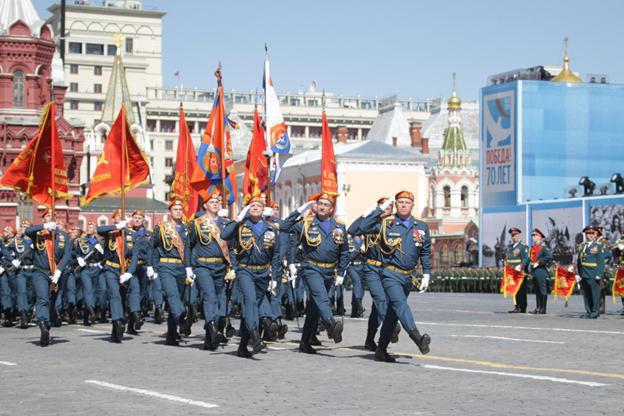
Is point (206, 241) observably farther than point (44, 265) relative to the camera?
No

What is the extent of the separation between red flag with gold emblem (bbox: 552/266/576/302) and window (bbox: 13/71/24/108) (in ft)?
186

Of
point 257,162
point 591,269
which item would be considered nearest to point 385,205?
point 591,269

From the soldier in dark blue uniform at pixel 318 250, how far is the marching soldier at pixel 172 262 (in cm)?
206

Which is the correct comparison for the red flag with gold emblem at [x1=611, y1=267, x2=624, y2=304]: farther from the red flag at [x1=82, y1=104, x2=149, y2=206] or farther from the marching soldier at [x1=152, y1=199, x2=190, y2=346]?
the marching soldier at [x1=152, y1=199, x2=190, y2=346]

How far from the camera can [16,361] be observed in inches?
629

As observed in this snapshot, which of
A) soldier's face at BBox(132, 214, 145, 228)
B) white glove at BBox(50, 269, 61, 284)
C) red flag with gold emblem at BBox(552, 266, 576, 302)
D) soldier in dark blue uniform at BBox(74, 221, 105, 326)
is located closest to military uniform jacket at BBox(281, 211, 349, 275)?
white glove at BBox(50, 269, 61, 284)

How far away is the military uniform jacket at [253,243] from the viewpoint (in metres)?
16.3

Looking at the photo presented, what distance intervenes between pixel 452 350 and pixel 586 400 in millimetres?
5481

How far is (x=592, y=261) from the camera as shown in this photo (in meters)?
25.5

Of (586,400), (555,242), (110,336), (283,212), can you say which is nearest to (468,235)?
(283,212)

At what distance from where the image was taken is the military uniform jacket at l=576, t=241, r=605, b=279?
25484 mm

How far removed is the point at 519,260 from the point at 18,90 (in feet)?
190

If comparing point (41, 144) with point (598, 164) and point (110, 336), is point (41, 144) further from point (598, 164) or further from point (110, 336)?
point (598, 164)

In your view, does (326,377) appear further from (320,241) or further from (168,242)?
(168,242)
